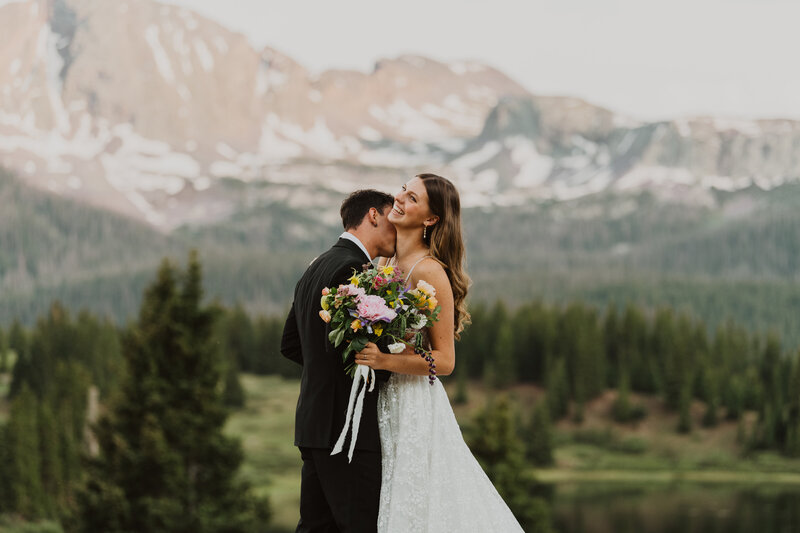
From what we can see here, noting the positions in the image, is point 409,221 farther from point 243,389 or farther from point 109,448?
point 243,389

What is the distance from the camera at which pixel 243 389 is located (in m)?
142

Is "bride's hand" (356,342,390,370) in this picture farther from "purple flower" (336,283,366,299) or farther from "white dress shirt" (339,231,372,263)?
"white dress shirt" (339,231,372,263)

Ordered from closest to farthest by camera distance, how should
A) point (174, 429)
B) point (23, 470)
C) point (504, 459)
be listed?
1. point (174, 429)
2. point (504, 459)
3. point (23, 470)

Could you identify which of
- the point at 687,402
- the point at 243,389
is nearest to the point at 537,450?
the point at 687,402

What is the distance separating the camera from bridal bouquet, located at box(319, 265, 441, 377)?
6.26m

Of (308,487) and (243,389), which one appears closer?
(308,487)

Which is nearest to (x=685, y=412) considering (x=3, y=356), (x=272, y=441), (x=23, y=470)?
(x=272, y=441)

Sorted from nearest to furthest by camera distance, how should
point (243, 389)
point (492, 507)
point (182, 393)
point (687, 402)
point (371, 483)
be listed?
point (371, 483)
point (492, 507)
point (182, 393)
point (687, 402)
point (243, 389)

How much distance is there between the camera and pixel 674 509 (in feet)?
321

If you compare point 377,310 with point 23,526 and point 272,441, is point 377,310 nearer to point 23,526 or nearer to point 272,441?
point 23,526

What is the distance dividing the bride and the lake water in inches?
3201

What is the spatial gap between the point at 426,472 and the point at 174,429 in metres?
27.9

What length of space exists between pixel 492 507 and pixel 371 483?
1.06 m

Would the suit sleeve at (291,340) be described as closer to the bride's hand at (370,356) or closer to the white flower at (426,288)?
the bride's hand at (370,356)
